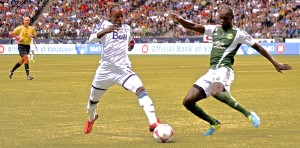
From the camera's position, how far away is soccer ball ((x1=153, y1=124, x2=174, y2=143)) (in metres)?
9.92

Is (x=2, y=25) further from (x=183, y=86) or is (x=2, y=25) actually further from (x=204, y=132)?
(x=204, y=132)

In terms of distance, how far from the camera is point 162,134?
32.5ft

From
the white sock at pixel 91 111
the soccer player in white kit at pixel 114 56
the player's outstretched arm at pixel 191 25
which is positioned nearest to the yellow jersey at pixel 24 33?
the white sock at pixel 91 111

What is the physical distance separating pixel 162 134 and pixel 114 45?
196 cm

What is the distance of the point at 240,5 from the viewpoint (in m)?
56.3

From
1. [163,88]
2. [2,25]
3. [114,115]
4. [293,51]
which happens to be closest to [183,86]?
[163,88]

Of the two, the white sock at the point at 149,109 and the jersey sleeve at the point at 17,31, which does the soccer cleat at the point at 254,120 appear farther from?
the jersey sleeve at the point at 17,31

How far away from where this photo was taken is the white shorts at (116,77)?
10789 mm

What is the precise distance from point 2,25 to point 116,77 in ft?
196

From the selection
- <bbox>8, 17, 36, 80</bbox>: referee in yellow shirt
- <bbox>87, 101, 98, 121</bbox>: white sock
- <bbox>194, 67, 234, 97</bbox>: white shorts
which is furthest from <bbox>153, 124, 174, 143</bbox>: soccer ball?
<bbox>8, 17, 36, 80</bbox>: referee in yellow shirt

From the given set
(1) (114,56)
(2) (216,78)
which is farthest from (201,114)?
(1) (114,56)

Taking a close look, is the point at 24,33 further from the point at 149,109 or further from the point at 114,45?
the point at 149,109

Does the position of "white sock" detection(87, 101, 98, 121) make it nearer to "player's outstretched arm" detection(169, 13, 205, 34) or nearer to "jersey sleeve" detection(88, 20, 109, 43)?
"jersey sleeve" detection(88, 20, 109, 43)

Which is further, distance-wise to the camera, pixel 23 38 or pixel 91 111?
pixel 23 38
